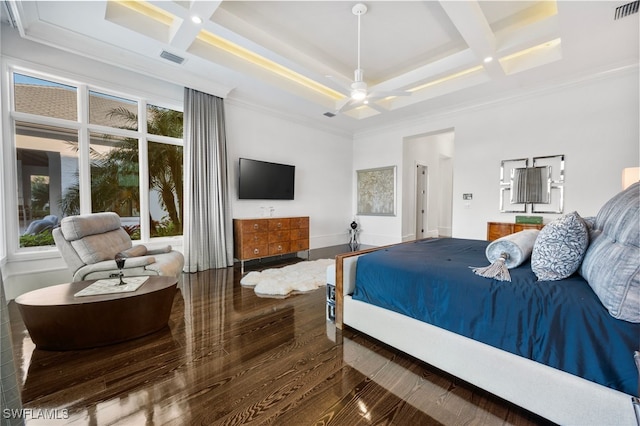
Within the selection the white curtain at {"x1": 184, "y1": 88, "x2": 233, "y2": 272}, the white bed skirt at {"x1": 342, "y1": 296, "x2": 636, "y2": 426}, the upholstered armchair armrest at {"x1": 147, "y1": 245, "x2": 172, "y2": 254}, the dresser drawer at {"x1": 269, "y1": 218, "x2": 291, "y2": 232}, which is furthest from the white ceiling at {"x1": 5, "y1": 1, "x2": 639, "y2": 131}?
the white bed skirt at {"x1": 342, "y1": 296, "x2": 636, "y2": 426}

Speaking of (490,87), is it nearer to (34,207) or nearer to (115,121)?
(115,121)

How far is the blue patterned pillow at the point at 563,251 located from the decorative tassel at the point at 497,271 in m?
0.16

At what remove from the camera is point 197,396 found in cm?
152

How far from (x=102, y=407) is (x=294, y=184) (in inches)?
187

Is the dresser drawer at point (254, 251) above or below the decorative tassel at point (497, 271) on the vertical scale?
below

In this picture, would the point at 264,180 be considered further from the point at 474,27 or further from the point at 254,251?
the point at 474,27

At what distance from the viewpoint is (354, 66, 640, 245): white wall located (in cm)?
382

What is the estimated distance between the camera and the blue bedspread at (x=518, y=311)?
1148 millimetres

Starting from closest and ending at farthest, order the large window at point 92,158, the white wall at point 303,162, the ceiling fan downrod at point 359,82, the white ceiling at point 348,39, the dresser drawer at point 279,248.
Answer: the white ceiling at point 348,39, the ceiling fan downrod at point 359,82, the large window at point 92,158, the dresser drawer at point 279,248, the white wall at point 303,162

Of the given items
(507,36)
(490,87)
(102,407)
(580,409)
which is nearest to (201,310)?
(102,407)

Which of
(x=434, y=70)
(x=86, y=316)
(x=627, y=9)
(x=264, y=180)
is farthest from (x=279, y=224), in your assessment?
(x=627, y=9)

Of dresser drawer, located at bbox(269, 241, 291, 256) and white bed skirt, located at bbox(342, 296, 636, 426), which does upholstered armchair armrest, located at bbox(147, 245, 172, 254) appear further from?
white bed skirt, located at bbox(342, 296, 636, 426)

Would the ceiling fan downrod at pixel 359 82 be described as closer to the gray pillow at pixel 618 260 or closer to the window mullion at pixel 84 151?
the gray pillow at pixel 618 260

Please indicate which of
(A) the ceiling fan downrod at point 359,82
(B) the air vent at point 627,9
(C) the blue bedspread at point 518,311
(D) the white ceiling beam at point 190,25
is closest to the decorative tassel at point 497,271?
(C) the blue bedspread at point 518,311
